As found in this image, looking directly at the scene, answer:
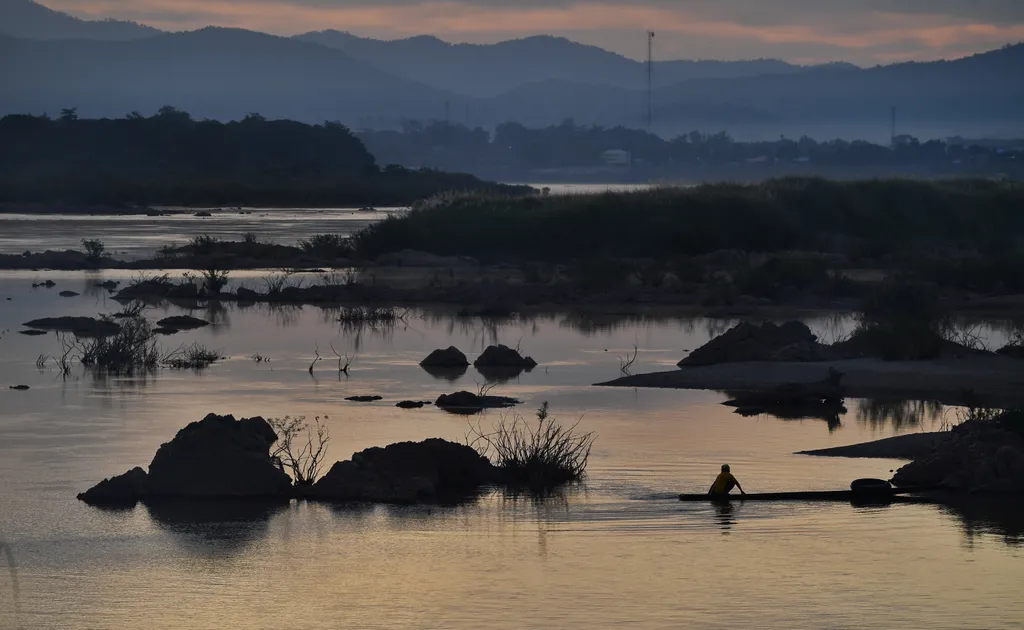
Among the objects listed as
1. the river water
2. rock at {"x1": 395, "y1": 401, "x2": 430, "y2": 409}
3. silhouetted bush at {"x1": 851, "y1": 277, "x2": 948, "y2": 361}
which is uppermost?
silhouetted bush at {"x1": 851, "y1": 277, "x2": 948, "y2": 361}

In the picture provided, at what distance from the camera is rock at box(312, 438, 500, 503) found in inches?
729

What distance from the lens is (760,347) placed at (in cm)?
2969

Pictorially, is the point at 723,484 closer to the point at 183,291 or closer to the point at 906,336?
the point at 906,336

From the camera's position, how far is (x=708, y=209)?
196 feet

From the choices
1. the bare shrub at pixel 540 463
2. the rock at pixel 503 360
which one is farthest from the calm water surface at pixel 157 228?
the bare shrub at pixel 540 463

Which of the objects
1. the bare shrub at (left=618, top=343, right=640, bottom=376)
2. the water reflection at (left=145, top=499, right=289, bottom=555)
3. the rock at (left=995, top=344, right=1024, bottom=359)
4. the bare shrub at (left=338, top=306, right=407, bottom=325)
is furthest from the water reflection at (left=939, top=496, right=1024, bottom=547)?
the bare shrub at (left=338, top=306, right=407, bottom=325)

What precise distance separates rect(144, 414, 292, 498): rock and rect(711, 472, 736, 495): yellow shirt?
14.4 feet

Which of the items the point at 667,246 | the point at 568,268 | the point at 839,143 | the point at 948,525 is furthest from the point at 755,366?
the point at 839,143

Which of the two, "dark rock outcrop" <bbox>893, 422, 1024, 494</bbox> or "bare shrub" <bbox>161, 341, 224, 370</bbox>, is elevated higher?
"bare shrub" <bbox>161, 341, 224, 370</bbox>

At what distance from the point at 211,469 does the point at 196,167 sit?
116212 mm

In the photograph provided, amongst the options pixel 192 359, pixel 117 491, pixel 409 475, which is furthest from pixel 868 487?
pixel 192 359

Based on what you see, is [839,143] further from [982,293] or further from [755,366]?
[755,366]

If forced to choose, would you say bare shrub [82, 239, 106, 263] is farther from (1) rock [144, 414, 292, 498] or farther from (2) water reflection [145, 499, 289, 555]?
(2) water reflection [145, 499, 289, 555]

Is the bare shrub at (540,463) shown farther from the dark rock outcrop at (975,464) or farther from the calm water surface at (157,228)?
the calm water surface at (157,228)
